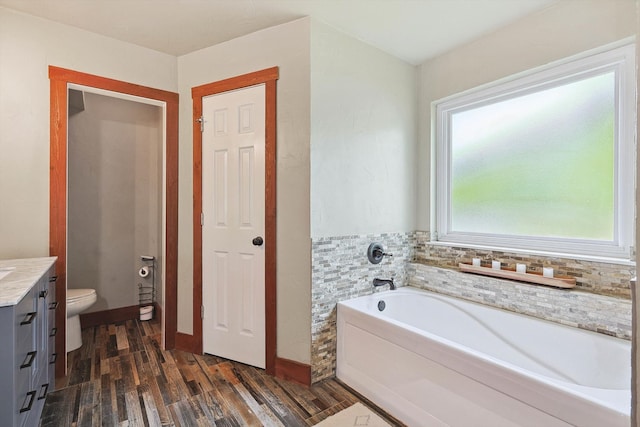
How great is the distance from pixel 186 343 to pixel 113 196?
6.06 ft

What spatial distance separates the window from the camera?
1.89 m

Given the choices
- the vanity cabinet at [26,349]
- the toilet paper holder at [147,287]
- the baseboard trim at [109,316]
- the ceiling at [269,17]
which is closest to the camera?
the vanity cabinet at [26,349]

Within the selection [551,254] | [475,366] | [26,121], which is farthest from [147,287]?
[551,254]

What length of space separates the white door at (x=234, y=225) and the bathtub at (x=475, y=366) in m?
0.74

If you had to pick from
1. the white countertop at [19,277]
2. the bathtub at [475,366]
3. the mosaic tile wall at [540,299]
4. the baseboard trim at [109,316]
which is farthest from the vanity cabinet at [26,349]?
the mosaic tile wall at [540,299]

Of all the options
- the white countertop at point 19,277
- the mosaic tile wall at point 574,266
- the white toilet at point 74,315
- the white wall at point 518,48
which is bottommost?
the white toilet at point 74,315

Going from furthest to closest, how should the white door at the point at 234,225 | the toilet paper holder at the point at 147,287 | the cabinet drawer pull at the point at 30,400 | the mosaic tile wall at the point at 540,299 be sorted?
the toilet paper holder at the point at 147,287 → the white door at the point at 234,225 → the mosaic tile wall at the point at 540,299 → the cabinet drawer pull at the point at 30,400

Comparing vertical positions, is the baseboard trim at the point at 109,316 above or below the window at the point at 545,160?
below

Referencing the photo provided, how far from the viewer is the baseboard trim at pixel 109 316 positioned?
10.5 ft

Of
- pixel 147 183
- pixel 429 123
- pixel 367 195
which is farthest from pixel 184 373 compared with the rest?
pixel 429 123

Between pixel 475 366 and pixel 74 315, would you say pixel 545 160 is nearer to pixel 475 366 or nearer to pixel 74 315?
pixel 475 366

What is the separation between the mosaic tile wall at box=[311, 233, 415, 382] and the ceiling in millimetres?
1576

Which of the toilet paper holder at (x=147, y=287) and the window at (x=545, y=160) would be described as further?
the toilet paper holder at (x=147, y=287)

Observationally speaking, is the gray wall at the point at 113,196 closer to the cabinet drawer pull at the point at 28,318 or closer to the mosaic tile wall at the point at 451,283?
the cabinet drawer pull at the point at 28,318
